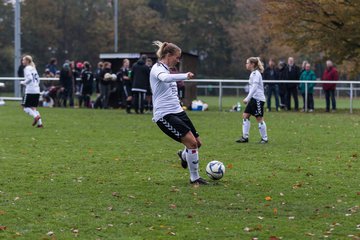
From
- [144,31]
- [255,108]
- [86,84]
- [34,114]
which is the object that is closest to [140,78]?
[34,114]

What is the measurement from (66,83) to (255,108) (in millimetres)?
17160

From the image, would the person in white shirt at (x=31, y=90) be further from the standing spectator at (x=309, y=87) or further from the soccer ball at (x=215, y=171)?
the standing spectator at (x=309, y=87)

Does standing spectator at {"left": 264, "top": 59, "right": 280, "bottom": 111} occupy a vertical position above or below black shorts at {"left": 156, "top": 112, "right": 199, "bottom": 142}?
above

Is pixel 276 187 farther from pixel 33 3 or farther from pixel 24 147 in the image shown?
pixel 33 3

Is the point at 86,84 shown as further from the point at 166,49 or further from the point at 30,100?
the point at 166,49

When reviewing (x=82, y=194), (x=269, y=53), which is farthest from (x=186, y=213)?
(x=269, y=53)

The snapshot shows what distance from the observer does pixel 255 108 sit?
16.8m

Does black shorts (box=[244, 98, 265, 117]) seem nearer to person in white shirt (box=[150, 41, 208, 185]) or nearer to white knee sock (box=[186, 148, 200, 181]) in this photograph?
person in white shirt (box=[150, 41, 208, 185])

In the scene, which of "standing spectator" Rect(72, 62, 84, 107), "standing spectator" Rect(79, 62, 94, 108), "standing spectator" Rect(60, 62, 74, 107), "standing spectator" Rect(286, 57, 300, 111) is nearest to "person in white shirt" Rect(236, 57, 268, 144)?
"standing spectator" Rect(286, 57, 300, 111)

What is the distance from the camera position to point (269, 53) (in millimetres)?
64125

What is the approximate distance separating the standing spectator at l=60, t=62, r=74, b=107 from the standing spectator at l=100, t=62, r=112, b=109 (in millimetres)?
1545

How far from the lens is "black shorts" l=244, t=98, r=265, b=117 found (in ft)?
54.9

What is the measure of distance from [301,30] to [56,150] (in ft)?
57.9

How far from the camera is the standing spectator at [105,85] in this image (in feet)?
103
